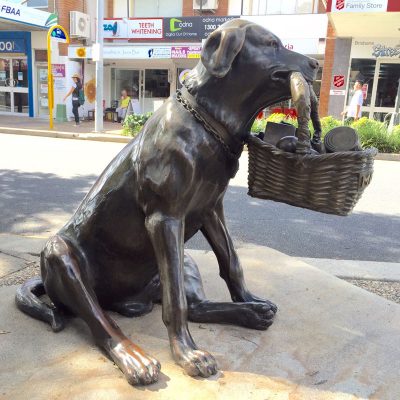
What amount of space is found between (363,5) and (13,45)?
14.5 metres

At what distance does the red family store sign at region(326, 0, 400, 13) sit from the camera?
527 inches

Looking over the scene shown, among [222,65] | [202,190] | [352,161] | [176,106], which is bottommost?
[202,190]

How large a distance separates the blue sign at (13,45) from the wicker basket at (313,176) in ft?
67.8

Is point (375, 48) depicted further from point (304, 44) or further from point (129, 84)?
point (129, 84)

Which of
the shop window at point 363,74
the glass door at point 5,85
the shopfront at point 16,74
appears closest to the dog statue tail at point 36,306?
the shop window at point 363,74

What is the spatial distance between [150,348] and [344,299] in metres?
1.35

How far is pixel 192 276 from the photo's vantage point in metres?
2.63

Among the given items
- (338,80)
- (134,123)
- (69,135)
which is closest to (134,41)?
(69,135)

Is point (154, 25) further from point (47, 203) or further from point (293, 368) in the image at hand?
point (293, 368)

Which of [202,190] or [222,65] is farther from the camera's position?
[202,190]

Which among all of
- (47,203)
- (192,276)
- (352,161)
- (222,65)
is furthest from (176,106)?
(47,203)

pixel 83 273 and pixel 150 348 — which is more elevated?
pixel 83 273

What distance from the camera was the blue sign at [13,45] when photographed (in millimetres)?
20203

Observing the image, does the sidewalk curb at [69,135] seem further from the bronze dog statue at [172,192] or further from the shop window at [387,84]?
the bronze dog statue at [172,192]
